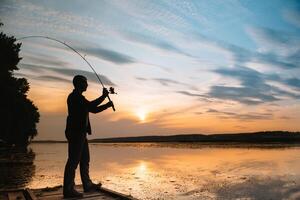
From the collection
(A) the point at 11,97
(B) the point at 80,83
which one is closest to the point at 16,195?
(B) the point at 80,83

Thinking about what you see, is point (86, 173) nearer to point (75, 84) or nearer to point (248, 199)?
point (75, 84)

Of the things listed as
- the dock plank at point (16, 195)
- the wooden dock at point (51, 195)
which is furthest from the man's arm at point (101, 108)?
the dock plank at point (16, 195)

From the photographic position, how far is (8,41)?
1309 inches

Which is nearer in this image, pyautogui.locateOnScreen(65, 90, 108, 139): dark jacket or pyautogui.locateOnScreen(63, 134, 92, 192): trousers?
pyautogui.locateOnScreen(63, 134, 92, 192): trousers

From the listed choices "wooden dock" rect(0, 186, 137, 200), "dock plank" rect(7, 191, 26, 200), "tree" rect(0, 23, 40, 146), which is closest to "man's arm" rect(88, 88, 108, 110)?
"wooden dock" rect(0, 186, 137, 200)

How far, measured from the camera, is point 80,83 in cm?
841

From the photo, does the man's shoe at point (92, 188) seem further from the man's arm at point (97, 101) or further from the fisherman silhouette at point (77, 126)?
the man's arm at point (97, 101)

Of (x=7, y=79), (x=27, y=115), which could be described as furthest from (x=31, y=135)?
(x=7, y=79)

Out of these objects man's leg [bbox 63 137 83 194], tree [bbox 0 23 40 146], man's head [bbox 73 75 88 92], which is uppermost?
tree [bbox 0 23 40 146]

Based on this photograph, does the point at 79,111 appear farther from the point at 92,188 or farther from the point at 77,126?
the point at 92,188

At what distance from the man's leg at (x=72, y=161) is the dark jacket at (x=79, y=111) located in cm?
18

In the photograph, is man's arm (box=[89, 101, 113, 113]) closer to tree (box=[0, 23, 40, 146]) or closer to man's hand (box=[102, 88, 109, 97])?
man's hand (box=[102, 88, 109, 97])

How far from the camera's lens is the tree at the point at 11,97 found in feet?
108

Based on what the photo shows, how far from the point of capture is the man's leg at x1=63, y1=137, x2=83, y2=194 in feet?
26.3
